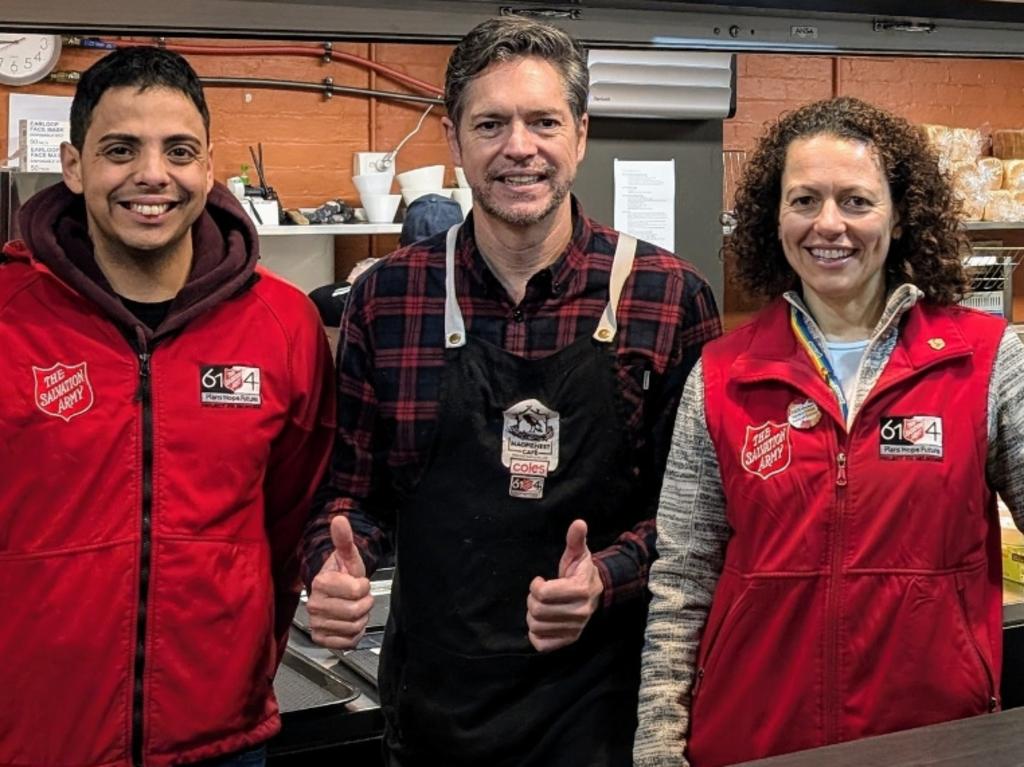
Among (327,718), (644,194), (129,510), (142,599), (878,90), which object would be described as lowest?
(327,718)

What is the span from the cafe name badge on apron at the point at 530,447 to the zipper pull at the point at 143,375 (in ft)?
1.57

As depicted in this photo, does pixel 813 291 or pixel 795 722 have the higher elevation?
pixel 813 291

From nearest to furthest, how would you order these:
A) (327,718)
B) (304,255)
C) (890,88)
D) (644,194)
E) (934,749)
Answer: (934,749) < (327,718) < (644,194) < (304,255) < (890,88)

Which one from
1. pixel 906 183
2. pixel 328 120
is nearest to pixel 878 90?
pixel 328 120

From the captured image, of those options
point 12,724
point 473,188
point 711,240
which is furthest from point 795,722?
point 711,240

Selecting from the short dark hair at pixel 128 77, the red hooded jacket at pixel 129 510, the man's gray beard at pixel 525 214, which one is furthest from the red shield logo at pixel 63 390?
the man's gray beard at pixel 525 214

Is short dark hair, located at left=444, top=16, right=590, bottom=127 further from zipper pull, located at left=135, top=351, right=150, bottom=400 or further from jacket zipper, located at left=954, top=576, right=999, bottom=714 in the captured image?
jacket zipper, located at left=954, top=576, right=999, bottom=714

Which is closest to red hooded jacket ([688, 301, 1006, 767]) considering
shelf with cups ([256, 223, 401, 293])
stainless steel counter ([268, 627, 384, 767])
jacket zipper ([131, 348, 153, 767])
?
stainless steel counter ([268, 627, 384, 767])

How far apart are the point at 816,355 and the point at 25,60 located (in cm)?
382

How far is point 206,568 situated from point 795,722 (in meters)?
0.78

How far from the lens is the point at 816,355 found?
1.61m

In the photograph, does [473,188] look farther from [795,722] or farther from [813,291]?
[795,722]

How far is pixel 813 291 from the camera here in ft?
5.39

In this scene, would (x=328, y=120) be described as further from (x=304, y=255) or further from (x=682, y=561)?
(x=682, y=561)
